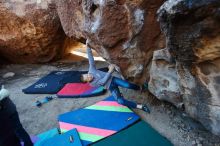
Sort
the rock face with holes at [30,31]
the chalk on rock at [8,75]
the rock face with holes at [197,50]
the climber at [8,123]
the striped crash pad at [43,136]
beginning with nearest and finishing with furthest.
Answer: the rock face with holes at [197,50], the climber at [8,123], the striped crash pad at [43,136], the rock face with holes at [30,31], the chalk on rock at [8,75]

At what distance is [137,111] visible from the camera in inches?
124

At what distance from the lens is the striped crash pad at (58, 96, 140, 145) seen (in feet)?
9.45

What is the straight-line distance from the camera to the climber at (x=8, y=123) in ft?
6.99

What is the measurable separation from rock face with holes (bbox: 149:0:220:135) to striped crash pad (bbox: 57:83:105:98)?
62.0 inches

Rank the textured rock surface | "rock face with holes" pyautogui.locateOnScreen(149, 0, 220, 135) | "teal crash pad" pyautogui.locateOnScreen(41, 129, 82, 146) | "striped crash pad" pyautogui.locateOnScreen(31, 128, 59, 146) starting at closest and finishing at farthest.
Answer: "rock face with holes" pyautogui.locateOnScreen(149, 0, 220, 135) < the textured rock surface < "teal crash pad" pyautogui.locateOnScreen(41, 129, 82, 146) < "striped crash pad" pyautogui.locateOnScreen(31, 128, 59, 146)

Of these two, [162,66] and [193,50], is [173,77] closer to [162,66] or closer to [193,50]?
[162,66]

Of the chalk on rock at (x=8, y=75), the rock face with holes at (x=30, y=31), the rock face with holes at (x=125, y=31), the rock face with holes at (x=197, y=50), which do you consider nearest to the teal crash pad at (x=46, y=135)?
the rock face with holes at (x=125, y=31)

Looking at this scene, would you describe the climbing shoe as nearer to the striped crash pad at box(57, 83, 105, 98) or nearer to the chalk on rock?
the striped crash pad at box(57, 83, 105, 98)

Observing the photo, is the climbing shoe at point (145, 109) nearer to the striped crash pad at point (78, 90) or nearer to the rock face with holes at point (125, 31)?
the rock face with holes at point (125, 31)

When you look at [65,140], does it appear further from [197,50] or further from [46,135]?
[197,50]

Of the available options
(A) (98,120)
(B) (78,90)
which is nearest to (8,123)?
(A) (98,120)

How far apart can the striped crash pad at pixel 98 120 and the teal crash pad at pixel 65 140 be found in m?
0.06

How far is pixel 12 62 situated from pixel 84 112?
296 centimetres

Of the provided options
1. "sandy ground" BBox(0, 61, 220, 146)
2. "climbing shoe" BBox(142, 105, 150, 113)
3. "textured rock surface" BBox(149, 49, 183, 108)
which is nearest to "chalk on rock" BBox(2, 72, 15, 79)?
"sandy ground" BBox(0, 61, 220, 146)
